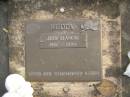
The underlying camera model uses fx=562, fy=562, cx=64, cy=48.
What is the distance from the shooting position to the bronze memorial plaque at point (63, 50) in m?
6.16

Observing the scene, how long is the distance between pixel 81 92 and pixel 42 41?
0.71 metres

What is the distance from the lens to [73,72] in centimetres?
619

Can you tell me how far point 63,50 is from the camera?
6191mm

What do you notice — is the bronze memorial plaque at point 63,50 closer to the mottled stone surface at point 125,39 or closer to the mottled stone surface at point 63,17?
the mottled stone surface at point 63,17

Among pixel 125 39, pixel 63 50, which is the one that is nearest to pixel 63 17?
pixel 63 50

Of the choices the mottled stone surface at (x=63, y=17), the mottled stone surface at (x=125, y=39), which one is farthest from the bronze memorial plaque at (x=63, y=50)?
the mottled stone surface at (x=125, y=39)

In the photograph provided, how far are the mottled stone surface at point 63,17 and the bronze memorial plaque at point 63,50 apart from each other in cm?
6

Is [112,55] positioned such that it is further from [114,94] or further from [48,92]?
[48,92]

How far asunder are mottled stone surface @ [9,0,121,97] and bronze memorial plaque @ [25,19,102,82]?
0.06m

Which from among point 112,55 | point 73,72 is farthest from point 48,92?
point 112,55

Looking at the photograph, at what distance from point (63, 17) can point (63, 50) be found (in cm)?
37

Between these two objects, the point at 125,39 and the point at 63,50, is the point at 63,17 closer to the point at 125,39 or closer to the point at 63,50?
the point at 63,50

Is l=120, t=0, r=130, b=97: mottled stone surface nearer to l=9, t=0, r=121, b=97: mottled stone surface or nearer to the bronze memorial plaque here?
l=9, t=0, r=121, b=97: mottled stone surface

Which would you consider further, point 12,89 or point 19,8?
point 19,8
